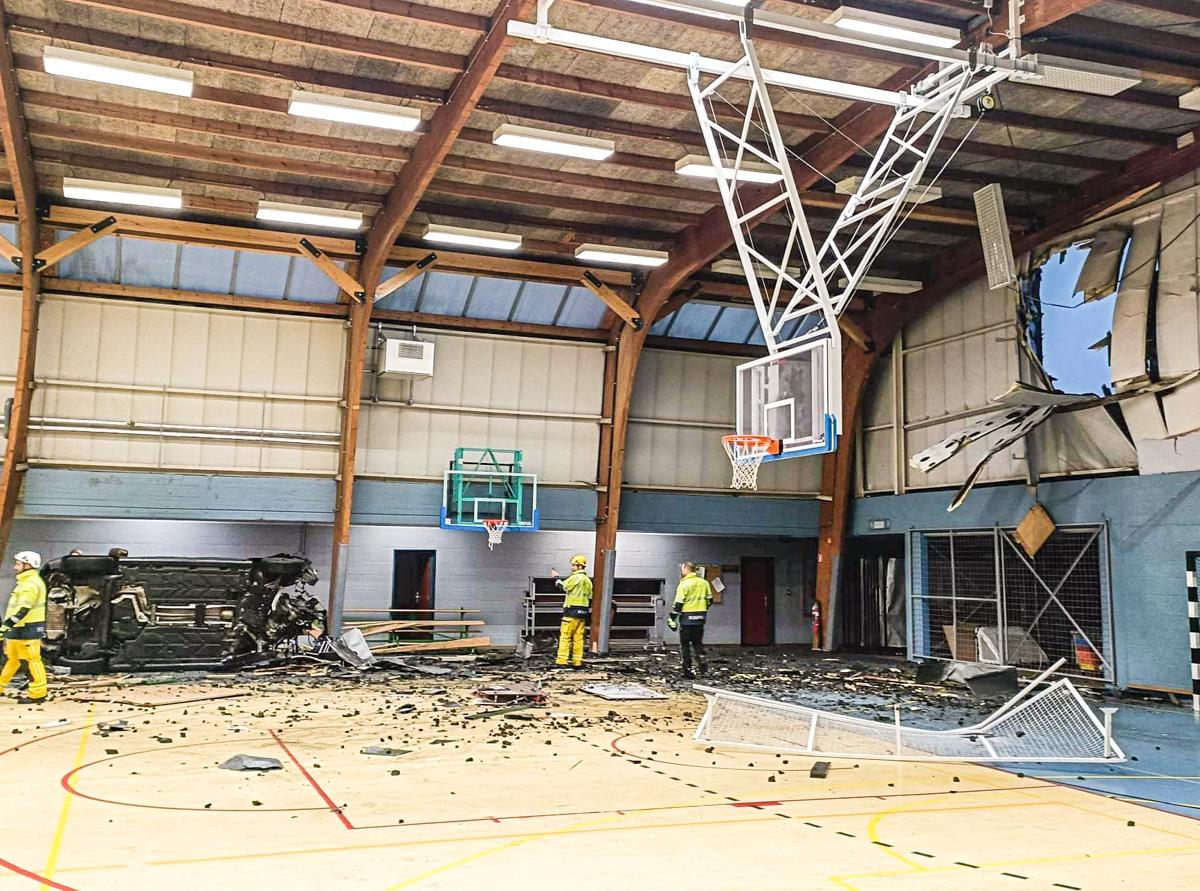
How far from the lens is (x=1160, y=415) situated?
1759 cm

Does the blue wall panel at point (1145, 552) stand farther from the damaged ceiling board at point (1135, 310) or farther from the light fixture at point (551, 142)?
the light fixture at point (551, 142)

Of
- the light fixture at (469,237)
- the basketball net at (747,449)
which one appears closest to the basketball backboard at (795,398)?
the basketball net at (747,449)

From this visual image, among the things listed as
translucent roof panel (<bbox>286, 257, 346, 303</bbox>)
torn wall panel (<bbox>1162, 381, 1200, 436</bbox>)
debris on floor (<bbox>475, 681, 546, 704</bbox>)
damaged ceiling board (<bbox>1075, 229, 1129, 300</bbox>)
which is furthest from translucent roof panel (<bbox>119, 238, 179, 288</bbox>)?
torn wall panel (<bbox>1162, 381, 1200, 436</bbox>)

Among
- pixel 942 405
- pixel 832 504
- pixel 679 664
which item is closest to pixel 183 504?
pixel 679 664

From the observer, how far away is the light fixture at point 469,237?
66.3 ft

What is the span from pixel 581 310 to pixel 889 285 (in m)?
7.21

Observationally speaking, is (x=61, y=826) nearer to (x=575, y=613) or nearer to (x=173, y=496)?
(x=575, y=613)

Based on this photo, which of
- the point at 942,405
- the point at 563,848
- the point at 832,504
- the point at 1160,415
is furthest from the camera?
the point at 832,504

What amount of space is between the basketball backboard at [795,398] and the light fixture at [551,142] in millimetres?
4292

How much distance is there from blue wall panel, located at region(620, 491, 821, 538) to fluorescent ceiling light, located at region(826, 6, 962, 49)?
14174 mm

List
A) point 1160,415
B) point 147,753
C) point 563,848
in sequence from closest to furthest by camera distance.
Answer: point 563,848 → point 147,753 → point 1160,415

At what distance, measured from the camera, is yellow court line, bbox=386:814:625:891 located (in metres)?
6.28

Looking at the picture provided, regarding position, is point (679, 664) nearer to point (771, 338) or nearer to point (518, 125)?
point (771, 338)

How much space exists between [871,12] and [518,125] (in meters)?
6.06
